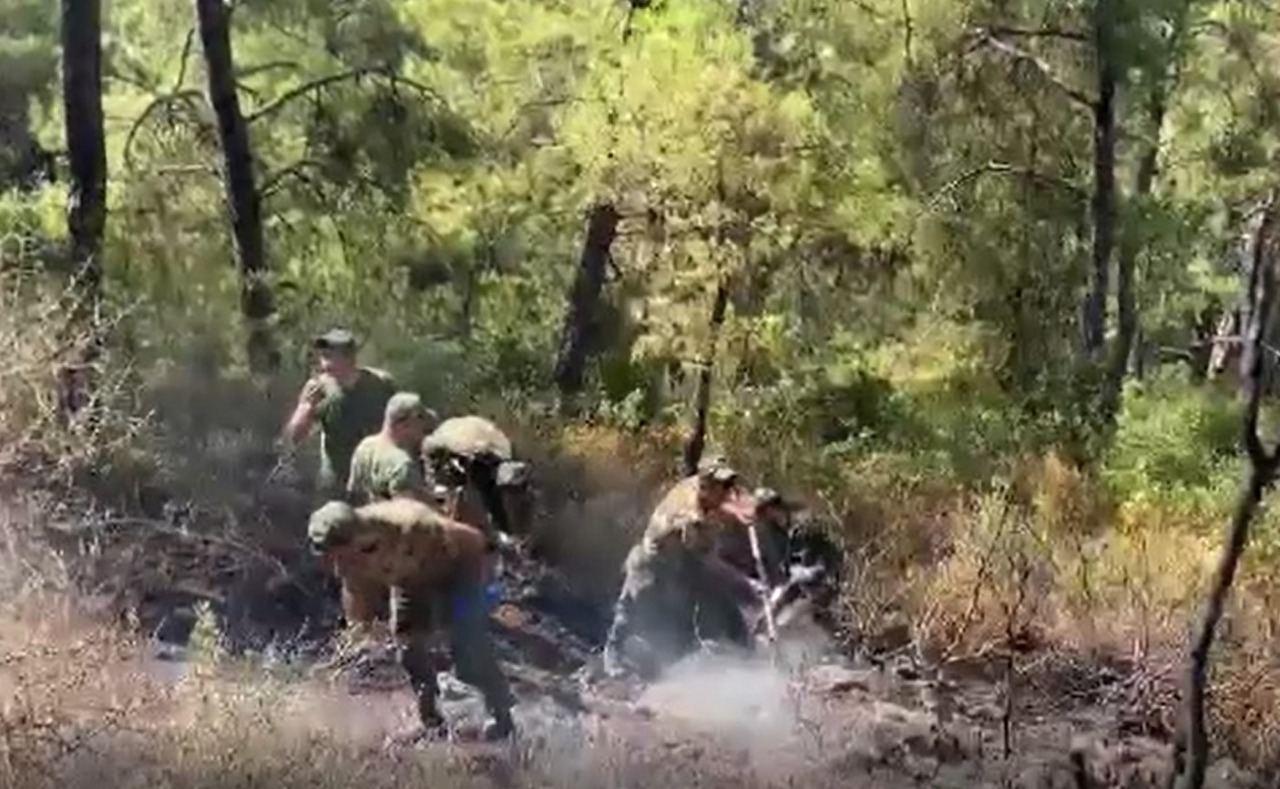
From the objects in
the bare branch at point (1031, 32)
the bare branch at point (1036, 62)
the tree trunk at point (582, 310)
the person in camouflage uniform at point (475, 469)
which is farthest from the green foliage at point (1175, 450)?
the person in camouflage uniform at point (475, 469)

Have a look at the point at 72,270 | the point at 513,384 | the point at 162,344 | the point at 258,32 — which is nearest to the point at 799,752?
the point at 72,270

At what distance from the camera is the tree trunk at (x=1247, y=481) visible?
22.6 feet

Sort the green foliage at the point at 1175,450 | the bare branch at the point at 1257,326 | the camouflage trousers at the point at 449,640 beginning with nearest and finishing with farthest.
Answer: the bare branch at the point at 1257,326
the camouflage trousers at the point at 449,640
the green foliage at the point at 1175,450

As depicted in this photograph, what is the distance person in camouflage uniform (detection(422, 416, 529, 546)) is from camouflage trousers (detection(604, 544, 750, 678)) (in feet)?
2.62

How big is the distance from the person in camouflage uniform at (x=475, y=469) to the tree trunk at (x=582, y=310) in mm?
6116

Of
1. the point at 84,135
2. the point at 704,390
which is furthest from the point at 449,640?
the point at 84,135

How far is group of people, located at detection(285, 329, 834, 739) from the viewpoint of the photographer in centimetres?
833

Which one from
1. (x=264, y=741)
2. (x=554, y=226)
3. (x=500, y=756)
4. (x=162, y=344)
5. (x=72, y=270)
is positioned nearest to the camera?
(x=264, y=741)

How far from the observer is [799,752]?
9367mm

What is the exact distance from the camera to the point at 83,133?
13609mm

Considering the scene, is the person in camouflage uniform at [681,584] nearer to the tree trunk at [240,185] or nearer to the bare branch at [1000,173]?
the tree trunk at [240,185]

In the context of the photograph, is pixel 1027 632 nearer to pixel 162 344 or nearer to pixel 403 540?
pixel 403 540

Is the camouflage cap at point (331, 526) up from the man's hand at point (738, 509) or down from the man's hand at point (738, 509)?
up

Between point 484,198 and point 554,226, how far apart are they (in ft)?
4.37
